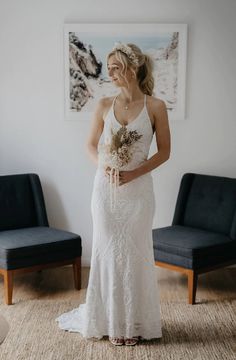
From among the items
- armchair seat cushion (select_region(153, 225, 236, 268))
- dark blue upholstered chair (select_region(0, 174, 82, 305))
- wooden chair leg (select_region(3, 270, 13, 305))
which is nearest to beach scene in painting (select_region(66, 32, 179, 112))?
dark blue upholstered chair (select_region(0, 174, 82, 305))

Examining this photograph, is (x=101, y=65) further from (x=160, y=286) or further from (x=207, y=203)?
(x=160, y=286)

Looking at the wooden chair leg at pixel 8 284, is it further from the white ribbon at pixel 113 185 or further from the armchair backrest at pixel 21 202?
the white ribbon at pixel 113 185

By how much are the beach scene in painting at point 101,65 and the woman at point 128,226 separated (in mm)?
1401

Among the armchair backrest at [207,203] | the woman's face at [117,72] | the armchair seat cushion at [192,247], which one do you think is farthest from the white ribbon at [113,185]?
the armchair backrest at [207,203]

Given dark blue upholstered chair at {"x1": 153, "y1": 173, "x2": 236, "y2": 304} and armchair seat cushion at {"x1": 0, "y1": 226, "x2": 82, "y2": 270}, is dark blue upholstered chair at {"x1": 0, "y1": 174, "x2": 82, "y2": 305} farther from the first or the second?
dark blue upholstered chair at {"x1": 153, "y1": 173, "x2": 236, "y2": 304}

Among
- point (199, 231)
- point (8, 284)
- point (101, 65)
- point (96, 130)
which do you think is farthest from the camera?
point (101, 65)

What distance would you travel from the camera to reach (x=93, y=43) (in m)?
4.85

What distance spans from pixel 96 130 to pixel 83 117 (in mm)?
1354

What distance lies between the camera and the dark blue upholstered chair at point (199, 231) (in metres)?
4.16

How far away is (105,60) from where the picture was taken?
4.89 meters

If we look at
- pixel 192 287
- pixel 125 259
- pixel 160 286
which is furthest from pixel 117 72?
pixel 160 286

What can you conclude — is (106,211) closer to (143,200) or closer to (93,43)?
(143,200)

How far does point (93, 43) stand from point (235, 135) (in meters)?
1.47

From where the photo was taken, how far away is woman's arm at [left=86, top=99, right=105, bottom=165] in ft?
11.8
